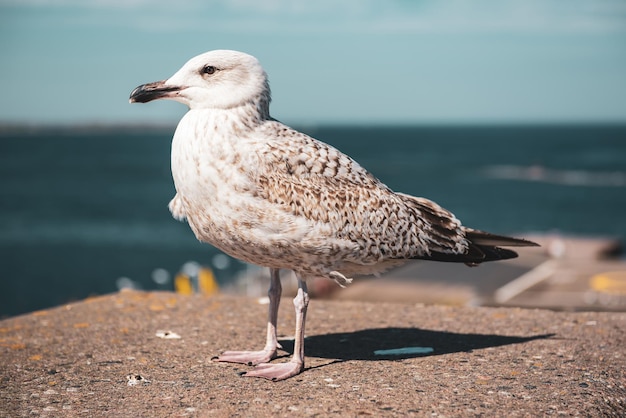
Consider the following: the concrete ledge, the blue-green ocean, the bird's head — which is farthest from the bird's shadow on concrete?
the blue-green ocean

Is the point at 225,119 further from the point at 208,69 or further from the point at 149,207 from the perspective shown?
the point at 149,207

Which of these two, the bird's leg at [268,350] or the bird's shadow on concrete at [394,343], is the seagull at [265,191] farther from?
the bird's shadow on concrete at [394,343]

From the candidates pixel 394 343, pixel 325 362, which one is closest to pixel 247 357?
pixel 325 362

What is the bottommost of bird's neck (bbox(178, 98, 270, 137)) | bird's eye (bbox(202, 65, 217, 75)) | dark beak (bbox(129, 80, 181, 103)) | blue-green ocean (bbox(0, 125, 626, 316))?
blue-green ocean (bbox(0, 125, 626, 316))

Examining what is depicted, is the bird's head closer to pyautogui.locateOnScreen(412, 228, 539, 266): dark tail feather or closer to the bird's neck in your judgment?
the bird's neck

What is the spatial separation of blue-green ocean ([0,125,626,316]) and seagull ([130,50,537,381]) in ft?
104

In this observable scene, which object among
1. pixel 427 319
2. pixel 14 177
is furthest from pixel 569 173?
pixel 427 319

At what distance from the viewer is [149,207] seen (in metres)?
82.8

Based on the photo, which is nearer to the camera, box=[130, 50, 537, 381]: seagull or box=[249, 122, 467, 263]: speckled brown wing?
box=[130, 50, 537, 381]: seagull

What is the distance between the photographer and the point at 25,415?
5535 mm

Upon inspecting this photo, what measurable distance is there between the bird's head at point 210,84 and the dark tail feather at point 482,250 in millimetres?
2284

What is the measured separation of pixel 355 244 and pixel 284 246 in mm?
645

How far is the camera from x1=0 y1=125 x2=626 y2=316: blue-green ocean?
46.3m

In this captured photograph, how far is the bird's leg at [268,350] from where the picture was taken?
6.67m
